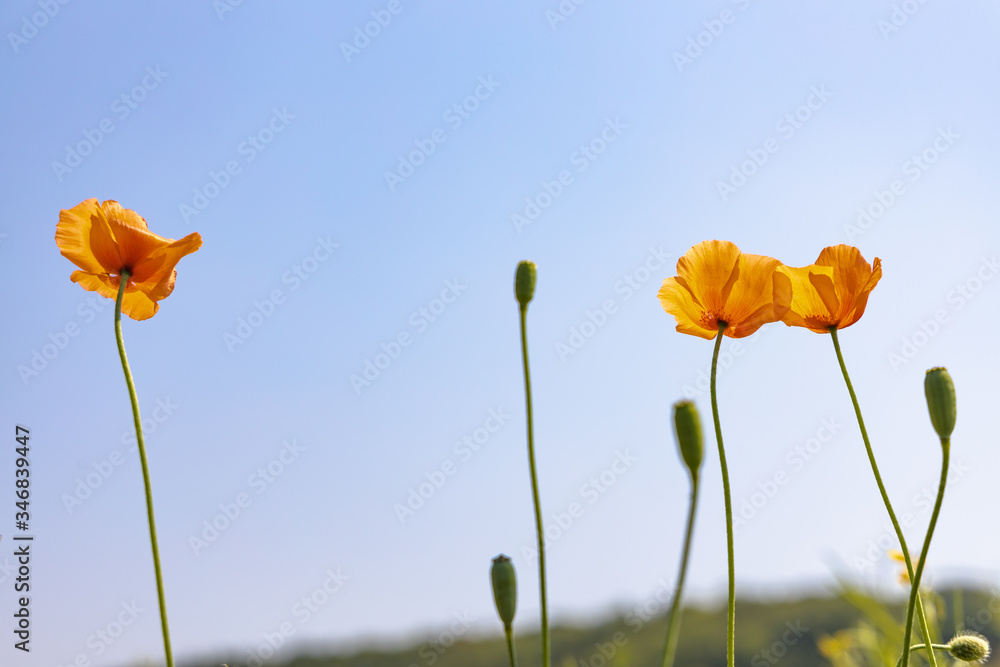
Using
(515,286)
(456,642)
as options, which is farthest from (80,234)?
(456,642)

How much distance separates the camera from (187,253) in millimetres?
1225

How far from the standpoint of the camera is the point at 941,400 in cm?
88

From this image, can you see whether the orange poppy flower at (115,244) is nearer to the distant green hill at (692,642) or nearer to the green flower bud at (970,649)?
the green flower bud at (970,649)

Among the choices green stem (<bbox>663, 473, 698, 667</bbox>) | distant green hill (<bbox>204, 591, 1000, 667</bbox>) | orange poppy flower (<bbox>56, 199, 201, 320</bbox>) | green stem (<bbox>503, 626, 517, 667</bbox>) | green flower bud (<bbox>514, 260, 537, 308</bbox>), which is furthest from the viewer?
distant green hill (<bbox>204, 591, 1000, 667</bbox>)

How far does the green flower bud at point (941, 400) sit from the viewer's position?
874 millimetres

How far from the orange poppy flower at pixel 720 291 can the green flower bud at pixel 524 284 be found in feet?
1.18

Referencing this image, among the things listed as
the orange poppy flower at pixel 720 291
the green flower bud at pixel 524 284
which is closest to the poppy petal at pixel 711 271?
the orange poppy flower at pixel 720 291

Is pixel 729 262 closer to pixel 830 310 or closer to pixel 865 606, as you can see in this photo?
pixel 830 310

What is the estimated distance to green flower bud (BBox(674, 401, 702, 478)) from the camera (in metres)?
0.76

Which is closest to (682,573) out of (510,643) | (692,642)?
(510,643)

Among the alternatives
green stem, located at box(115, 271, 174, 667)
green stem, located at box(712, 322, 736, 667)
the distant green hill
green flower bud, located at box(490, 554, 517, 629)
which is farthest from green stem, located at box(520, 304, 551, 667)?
the distant green hill

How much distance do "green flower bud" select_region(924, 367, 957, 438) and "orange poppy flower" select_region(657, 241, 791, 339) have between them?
300mm

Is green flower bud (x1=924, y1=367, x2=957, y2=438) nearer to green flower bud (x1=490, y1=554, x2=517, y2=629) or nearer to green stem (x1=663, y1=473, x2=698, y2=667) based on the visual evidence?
green stem (x1=663, y1=473, x2=698, y2=667)

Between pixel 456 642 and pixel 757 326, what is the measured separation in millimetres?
6965
